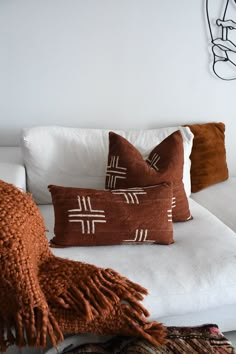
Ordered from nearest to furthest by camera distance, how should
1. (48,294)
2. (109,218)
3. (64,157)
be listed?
(48,294), (109,218), (64,157)

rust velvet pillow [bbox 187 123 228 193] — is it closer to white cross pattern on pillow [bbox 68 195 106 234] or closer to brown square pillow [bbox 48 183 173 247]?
brown square pillow [bbox 48 183 173 247]

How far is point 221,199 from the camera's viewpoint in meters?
2.06

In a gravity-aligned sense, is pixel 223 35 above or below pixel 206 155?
above

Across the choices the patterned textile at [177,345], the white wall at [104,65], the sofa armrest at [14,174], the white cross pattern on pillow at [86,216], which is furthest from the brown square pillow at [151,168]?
the patterned textile at [177,345]

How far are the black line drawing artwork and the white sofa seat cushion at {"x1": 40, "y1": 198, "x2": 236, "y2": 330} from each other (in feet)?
3.40

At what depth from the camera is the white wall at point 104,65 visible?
1.99m

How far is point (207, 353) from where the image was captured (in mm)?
1150

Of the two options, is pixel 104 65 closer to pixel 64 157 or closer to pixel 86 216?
pixel 64 157

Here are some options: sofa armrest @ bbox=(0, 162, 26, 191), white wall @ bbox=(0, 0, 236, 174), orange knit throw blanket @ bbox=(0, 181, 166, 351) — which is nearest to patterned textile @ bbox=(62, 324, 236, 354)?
orange knit throw blanket @ bbox=(0, 181, 166, 351)

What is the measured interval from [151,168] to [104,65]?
698 mm

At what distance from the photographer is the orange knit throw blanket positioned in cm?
108

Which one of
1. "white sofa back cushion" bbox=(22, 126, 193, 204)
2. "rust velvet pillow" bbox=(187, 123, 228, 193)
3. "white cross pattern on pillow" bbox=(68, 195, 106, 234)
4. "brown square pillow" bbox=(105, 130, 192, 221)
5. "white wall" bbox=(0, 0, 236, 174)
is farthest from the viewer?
"rust velvet pillow" bbox=(187, 123, 228, 193)

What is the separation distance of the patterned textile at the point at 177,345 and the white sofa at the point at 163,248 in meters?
0.10

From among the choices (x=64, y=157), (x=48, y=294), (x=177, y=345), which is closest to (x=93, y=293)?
(x=48, y=294)
